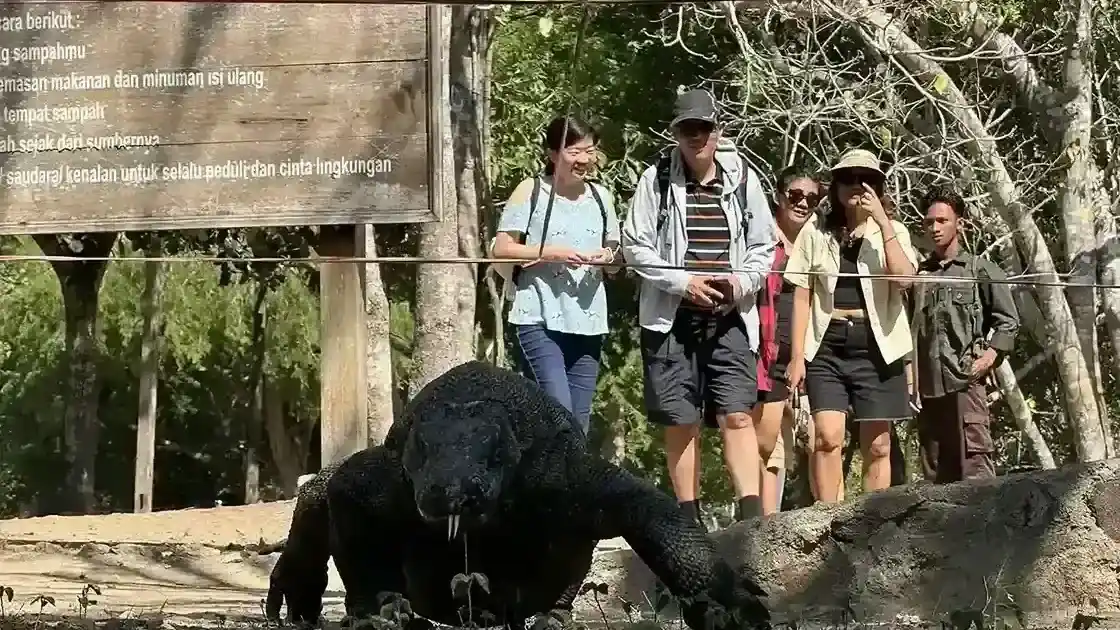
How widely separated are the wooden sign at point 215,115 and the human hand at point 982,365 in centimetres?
240

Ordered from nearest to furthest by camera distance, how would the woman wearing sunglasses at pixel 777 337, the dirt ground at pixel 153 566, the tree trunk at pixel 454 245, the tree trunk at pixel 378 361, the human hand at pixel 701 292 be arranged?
the dirt ground at pixel 153 566 → the human hand at pixel 701 292 → the woman wearing sunglasses at pixel 777 337 → the tree trunk at pixel 378 361 → the tree trunk at pixel 454 245

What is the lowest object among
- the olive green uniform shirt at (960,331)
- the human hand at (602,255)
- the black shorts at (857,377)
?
the black shorts at (857,377)

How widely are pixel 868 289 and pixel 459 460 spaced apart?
2961 millimetres

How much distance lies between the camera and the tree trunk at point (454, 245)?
1050 cm

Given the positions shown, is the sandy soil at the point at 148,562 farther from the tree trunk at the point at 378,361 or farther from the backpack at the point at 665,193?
the backpack at the point at 665,193

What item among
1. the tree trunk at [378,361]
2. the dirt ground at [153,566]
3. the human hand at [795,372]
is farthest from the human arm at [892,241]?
the tree trunk at [378,361]

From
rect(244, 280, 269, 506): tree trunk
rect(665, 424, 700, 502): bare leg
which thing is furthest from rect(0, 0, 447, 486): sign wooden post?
rect(244, 280, 269, 506): tree trunk

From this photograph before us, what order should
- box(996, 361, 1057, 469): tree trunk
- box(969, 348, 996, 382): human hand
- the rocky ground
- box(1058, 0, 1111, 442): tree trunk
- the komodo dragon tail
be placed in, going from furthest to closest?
box(996, 361, 1057, 469): tree trunk
box(1058, 0, 1111, 442): tree trunk
box(969, 348, 996, 382): human hand
the rocky ground
the komodo dragon tail

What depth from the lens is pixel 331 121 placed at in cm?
661

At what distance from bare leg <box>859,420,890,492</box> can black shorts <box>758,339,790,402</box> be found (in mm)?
346

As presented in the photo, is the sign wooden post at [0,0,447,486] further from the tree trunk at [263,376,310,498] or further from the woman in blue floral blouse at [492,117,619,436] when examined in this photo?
Result: the tree trunk at [263,376,310,498]

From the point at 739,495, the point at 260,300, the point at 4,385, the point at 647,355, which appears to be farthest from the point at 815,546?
the point at 4,385

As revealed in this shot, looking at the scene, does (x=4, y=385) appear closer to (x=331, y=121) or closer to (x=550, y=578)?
(x=331, y=121)

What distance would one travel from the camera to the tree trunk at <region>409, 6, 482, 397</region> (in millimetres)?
10501
